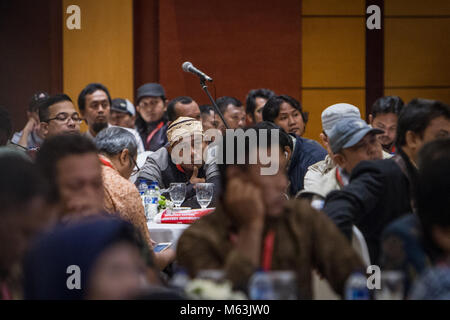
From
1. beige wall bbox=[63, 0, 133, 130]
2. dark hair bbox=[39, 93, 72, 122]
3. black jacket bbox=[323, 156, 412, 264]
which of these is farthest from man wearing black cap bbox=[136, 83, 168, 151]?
black jacket bbox=[323, 156, 412, 264]

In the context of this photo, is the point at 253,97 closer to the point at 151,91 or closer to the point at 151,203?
the point at 151,91

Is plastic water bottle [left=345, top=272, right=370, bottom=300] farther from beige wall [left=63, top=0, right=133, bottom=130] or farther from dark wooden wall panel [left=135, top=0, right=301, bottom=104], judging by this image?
beige wall [left=63, top=0, right=133, bottom=130]

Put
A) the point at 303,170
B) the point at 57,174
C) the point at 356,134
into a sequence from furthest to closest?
1. the point at 303,170
2. the point at 356,134
3. the point at 57,174

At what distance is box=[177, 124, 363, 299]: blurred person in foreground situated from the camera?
1.56m

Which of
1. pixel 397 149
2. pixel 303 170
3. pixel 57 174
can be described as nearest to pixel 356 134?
pixel 397 149

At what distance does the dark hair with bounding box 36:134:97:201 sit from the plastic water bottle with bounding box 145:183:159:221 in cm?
172

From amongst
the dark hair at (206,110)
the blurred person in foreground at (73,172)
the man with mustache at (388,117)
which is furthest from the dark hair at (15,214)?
the dark hair at (206,110)

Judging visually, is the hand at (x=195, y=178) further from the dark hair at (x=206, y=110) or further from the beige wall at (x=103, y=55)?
the beige wall at (x=103, y=55)

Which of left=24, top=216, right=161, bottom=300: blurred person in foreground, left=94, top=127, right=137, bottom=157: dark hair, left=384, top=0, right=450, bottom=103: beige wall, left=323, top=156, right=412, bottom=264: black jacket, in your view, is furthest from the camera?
left=384, top=0, right=450, bottom=103: beige wall

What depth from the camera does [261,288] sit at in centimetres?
148

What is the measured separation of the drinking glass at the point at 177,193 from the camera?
370 cm
